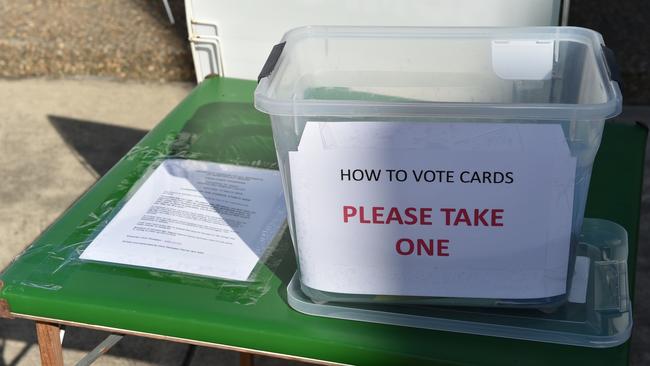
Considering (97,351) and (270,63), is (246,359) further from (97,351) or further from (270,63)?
(270,63)

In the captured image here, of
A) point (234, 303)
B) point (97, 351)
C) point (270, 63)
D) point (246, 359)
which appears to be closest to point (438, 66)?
point (270, 63)

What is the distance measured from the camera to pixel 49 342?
1192 mm

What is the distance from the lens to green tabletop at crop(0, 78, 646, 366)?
3.31 feet

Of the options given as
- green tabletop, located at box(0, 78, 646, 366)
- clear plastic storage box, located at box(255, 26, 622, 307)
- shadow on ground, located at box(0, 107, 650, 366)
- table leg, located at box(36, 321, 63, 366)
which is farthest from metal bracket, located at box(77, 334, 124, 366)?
shadow on ground, located at box(0, 107, 650, 366)

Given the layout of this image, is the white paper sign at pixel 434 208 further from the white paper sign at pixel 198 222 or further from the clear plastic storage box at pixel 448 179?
the white paper sign at pixel 198 222

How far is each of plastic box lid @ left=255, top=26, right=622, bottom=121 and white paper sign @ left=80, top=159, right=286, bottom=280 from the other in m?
0.21

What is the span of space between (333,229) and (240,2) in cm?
86

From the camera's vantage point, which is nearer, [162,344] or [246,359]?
[246,359]

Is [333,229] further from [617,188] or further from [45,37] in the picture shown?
[45,37]

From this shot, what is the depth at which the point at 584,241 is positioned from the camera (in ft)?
3.78

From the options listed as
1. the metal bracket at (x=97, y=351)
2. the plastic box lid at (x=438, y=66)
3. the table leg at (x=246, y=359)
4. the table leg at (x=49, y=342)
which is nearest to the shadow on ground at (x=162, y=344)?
the table leg at (x=246, y=359)

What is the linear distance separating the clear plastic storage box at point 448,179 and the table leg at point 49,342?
380 millimetres

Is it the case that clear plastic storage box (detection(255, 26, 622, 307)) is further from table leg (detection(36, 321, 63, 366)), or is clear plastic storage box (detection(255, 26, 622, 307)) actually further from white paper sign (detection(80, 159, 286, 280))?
table leg (detection(36, 321, 63, 366))

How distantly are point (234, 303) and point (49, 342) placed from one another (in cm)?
30
